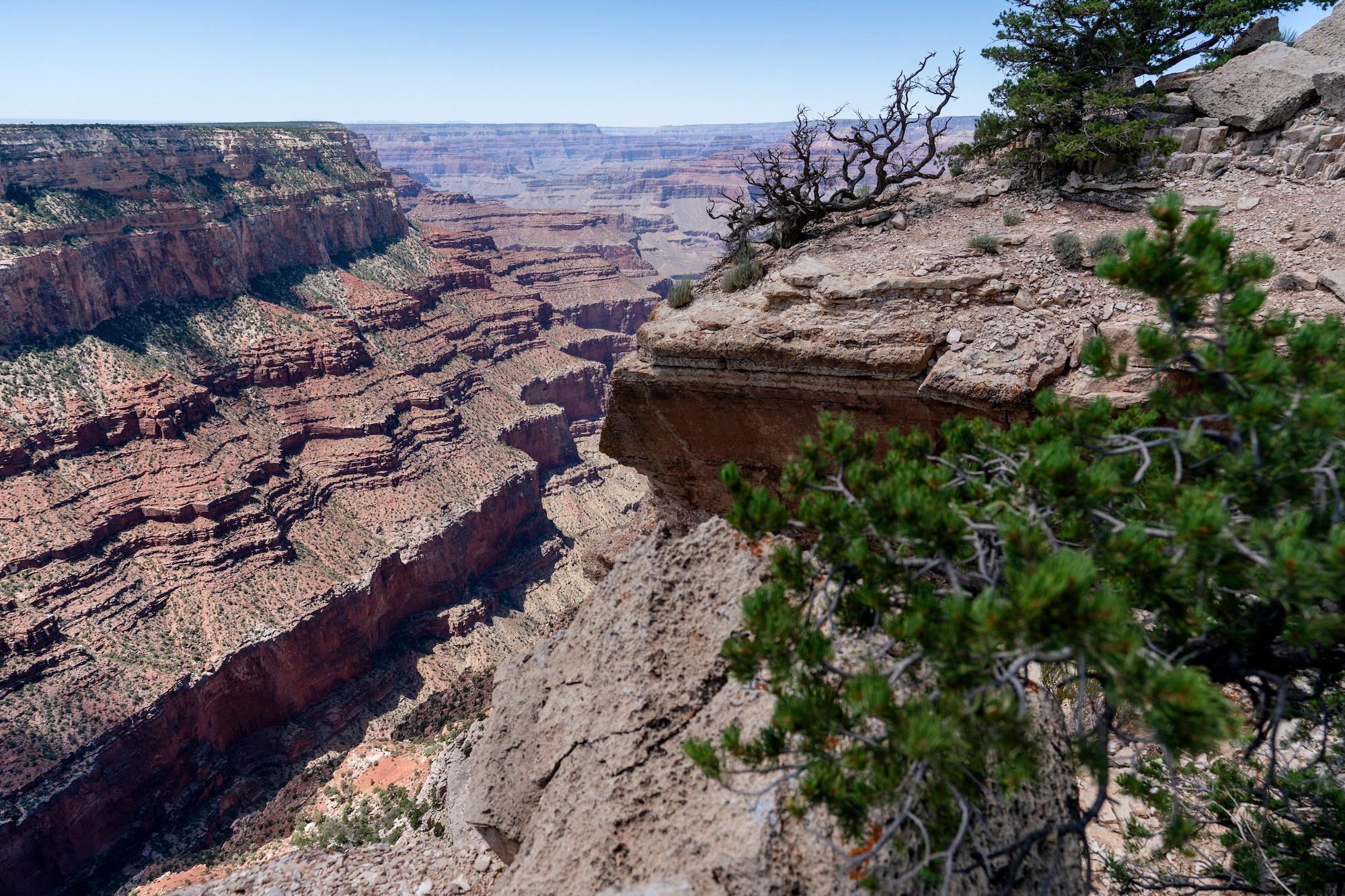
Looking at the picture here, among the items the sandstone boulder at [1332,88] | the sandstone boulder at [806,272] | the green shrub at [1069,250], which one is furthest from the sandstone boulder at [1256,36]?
the sandstone boulder at [806,272]

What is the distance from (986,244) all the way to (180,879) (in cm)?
3285

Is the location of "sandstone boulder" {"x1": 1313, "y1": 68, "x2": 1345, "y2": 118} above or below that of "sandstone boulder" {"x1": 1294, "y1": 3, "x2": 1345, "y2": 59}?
below

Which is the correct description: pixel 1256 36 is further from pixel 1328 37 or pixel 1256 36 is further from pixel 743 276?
pixel 743 276

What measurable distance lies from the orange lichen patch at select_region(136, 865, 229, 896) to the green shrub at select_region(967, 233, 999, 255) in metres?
29.6

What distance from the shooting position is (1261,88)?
11945mm

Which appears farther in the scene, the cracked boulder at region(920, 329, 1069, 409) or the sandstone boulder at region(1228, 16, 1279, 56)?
the sandstone boulder at region(1228, 16, 1279, 56)

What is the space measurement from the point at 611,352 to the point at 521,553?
159ft

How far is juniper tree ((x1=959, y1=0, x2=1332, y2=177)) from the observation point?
41.2 ft

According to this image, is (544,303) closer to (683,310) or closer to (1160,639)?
(683,310)

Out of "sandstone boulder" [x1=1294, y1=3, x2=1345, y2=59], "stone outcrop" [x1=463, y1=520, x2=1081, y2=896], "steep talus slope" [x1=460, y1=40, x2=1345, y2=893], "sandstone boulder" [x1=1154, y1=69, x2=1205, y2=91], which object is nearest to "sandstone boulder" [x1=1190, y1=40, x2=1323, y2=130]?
"steep talus slope" [x1=460, y1=40, x2=1345, y2=893]

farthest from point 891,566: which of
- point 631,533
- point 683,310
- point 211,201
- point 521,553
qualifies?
point 211,201

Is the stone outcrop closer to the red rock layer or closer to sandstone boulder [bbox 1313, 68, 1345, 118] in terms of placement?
sandstone boulder [bbox 1313, 68, 1345, 118]

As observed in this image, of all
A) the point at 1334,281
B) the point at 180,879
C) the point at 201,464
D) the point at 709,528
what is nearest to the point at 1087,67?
the point at 1334,281

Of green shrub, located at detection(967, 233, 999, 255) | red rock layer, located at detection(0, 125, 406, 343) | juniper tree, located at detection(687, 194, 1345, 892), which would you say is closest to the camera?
juniper tree, located at detection(687, 194, 1345, 892)
